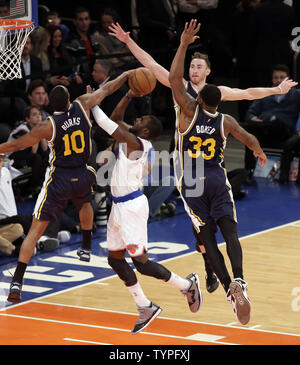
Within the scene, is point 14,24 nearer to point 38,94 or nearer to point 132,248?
point 38,94

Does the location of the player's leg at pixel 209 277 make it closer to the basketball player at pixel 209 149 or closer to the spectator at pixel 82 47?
the basketball player at pixel 209 149

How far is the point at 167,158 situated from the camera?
14984 mm

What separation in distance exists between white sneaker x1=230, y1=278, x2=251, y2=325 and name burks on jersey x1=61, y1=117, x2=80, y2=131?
222cm

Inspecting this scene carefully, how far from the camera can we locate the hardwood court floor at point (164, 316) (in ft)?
27.3

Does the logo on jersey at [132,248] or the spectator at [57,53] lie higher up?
the spectator at [57,53]

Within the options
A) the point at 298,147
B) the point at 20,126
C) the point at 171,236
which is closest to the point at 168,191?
the point at 171,236

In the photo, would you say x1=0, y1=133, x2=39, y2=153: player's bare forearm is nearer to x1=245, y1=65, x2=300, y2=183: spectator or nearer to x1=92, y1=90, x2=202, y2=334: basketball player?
x1=92, y1=90, x2=202, y2=334: basketball player

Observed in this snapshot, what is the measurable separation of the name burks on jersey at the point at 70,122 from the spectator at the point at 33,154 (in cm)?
343

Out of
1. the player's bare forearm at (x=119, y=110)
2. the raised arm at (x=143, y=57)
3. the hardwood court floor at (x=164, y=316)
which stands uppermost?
the raised arm at (x=143, y=57)

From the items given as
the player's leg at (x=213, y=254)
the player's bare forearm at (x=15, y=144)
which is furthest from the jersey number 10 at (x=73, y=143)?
the player's leg at (x=213, y=254)

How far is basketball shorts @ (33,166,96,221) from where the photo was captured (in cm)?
924

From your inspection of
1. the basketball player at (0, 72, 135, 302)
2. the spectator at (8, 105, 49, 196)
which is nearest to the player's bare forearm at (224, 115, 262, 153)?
the basketball player at (0, 72, 135, 302)

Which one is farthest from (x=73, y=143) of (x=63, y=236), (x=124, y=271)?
(x=63, y=236)

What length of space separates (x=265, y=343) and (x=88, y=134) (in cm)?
261
